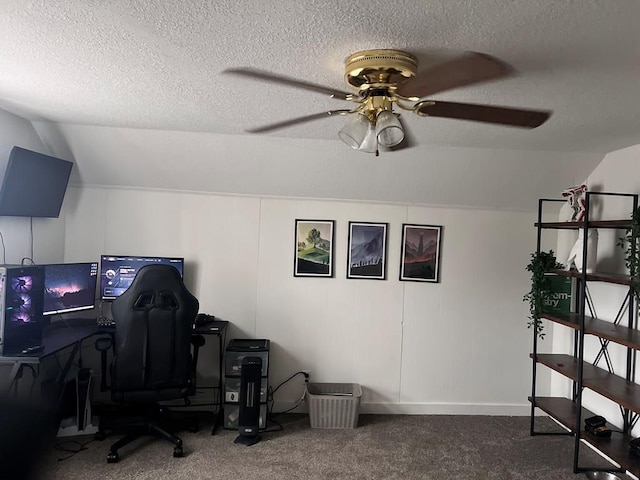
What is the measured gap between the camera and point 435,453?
3242mm

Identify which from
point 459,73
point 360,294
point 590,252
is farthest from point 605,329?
point 459,73

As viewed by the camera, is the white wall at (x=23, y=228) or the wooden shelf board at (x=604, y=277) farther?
the white wall at (x=23, y=228)

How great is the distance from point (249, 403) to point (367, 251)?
1.58m

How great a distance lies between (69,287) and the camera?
11.1ft

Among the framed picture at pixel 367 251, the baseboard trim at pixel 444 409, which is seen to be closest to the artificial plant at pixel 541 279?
the baseboard trim at pixel 444 409

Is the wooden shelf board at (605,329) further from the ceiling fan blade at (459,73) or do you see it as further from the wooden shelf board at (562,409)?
the ceiling fan blade at (459,73)

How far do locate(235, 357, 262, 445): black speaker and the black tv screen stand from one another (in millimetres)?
1873

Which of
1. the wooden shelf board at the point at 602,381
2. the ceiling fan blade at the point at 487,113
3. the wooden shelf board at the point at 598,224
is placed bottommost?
the wooden shelf board at the point at 602,381

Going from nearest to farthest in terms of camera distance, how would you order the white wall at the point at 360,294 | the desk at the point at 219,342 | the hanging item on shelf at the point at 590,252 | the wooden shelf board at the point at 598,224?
1. the wooden shelf board at the point at 598,224
2. the hanging item on shelf at the point at 590,252
3. the desk at the point at 219,342
4. the white wall at the point at 360,294

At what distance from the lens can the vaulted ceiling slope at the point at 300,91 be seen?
1.49 metres

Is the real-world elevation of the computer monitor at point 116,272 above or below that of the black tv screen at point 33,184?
below

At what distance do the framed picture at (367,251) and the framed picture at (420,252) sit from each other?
18 cm

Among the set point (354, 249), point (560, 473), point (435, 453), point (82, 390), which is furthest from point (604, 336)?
point (82, 390)

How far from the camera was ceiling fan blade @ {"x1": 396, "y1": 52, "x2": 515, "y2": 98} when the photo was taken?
1.81 metres
